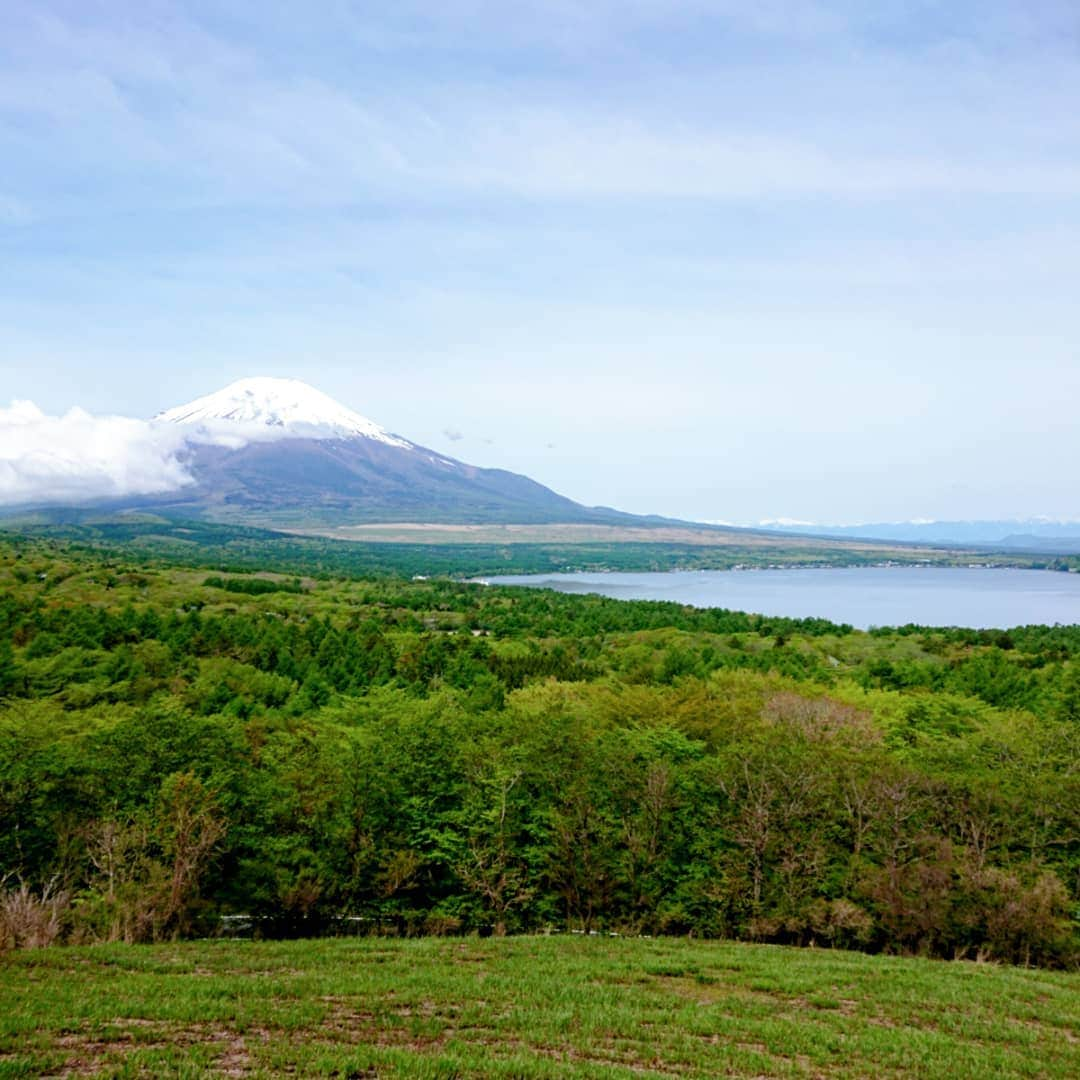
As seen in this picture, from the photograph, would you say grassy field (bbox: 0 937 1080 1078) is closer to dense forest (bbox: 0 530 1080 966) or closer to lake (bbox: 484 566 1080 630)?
dense forest (bbox: 0 530 1080 966)

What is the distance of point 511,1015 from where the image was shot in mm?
12758

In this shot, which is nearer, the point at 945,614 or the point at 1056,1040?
the point at 1056,1040

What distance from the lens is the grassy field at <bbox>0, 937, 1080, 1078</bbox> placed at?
33.8 ft

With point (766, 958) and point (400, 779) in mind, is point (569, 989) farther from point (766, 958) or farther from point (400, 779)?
point (400, 779)

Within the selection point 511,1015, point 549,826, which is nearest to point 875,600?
point 549,826

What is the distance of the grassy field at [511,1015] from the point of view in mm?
10312

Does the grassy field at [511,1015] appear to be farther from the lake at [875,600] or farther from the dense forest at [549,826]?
the lake at [875,600]

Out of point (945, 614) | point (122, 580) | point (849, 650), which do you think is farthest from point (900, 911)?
point (945, 614)

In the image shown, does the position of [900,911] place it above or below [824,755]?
below

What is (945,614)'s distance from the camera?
132625 mm

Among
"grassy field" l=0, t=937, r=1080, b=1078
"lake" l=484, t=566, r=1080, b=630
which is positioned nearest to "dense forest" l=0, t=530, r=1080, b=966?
"grassy field" l=0, t=937, r=1080, b=1078

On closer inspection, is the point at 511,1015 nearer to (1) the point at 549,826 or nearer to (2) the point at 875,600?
(1) the point at 549,826

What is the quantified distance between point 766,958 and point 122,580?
9334 centimetres

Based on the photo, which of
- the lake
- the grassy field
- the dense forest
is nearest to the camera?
the grassy field
